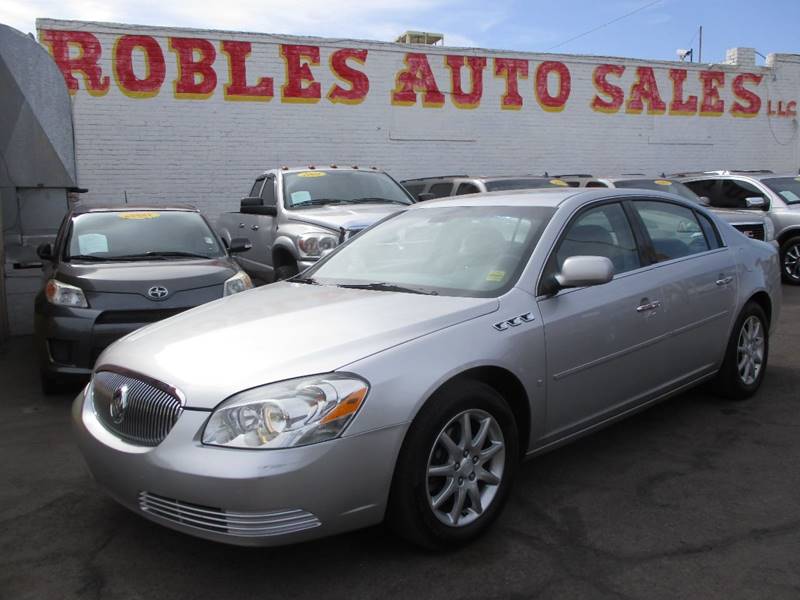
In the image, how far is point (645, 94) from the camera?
57.9ft

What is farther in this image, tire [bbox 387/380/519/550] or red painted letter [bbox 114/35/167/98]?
red painted letter [bbox 114/35/167/98]

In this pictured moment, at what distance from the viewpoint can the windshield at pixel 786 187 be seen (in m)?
11.3

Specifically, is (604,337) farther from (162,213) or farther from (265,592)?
(162,213)

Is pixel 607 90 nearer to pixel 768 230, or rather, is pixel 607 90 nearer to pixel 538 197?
pixel 768 230

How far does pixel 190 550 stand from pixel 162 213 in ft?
14.8

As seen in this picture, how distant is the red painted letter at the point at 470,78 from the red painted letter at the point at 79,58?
690 cm

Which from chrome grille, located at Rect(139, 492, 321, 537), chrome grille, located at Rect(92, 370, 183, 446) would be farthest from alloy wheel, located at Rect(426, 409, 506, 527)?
chrome grille, located at Rect(92, 370, 183, 446)

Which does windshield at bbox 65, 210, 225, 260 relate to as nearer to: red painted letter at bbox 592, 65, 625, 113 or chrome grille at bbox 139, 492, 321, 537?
chrome grille at bbox 139, 492, 321, 537

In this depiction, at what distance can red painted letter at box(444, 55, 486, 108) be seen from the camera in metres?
15.8

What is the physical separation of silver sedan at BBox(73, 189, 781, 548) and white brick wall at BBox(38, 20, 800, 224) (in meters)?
10.2

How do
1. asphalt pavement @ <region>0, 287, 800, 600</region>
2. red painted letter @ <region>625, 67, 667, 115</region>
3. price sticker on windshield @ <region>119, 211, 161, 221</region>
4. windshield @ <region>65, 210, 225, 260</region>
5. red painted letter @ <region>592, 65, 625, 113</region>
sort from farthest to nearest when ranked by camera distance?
red painted letter @ <region>625, 67, 667, 115</region> → red painted letter @ <region>592, 65, 625, 113</region> → price sticker on windshield @ <region>119, 211, 161, 221</region> → windshield @ <region>65, 210, 225, 260</region> → asphalt pavement @ <region>0, 287, 800, 600</region>

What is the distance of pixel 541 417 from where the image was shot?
3559 mm

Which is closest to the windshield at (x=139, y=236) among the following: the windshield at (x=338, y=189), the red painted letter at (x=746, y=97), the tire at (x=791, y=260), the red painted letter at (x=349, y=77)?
the windshield at (x=338, y=189)

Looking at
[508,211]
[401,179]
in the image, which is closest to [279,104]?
[401,179]
